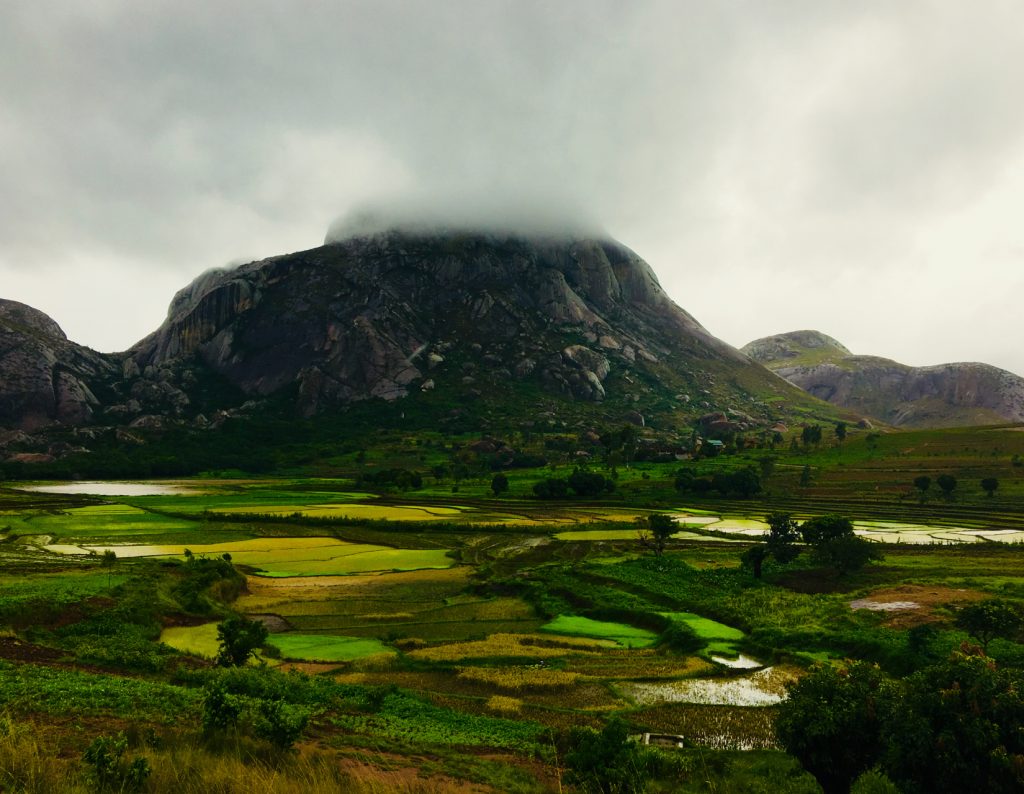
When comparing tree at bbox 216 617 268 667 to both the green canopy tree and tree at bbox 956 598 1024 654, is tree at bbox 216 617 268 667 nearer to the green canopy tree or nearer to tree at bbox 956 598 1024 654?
tree at bbox 956 598 1024 654

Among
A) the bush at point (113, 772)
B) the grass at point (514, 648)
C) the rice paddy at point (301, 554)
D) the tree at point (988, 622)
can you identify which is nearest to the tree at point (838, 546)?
the tree at point (988, 622)

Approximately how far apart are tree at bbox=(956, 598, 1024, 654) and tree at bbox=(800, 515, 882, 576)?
67.0ft

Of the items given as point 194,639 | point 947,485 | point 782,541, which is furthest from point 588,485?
point 194,639

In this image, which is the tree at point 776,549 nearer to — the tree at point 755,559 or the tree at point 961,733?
the tree at point 755,559

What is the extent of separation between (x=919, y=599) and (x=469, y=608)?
3674 cm

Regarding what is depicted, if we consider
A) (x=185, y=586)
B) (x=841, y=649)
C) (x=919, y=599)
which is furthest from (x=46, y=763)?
(x=919, y=599)

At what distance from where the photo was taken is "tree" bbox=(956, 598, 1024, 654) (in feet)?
116

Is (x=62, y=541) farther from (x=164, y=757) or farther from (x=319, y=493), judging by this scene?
(x=164, y=757)

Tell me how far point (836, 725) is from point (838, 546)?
147 ft

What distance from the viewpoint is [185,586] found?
50.5 metres

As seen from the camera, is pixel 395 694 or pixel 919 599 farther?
pixel 919 599

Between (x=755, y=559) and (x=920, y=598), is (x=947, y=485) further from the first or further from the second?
(x=920, y=598)

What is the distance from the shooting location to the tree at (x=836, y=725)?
738 inches

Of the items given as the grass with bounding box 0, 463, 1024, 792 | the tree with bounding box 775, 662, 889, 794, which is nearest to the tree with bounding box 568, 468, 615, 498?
the grass with bounding box 0, 463, 1024, 792
